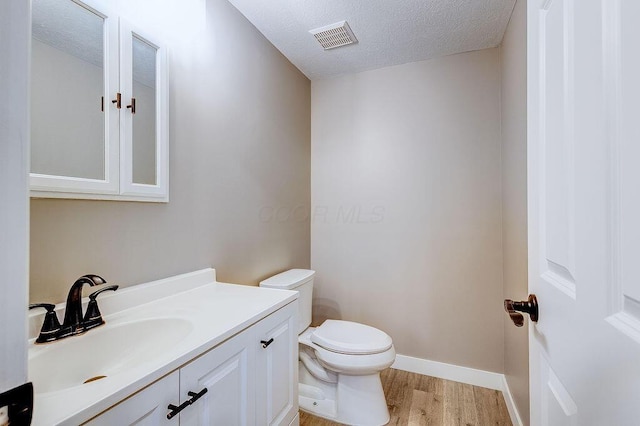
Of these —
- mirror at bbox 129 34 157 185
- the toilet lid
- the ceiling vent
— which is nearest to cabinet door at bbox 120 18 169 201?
mirror at bbox 129 34 157 185

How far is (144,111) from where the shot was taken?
1176mm

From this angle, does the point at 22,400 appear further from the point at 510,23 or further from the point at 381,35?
the point at 510,23

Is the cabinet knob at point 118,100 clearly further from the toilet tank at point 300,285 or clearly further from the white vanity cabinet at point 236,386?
the toilet tank at point 300,285

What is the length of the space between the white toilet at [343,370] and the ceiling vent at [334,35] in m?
1.63

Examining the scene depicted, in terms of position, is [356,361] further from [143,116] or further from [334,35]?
[334,35]

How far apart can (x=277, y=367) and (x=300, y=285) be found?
2.41 ft

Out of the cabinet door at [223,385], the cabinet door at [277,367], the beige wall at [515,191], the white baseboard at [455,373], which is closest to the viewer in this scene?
the cabinet door at [223,385]

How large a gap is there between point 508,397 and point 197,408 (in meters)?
1.92

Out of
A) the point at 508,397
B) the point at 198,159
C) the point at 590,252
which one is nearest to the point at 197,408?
the point at 590,252

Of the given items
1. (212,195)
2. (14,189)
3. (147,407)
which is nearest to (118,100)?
(212,195)

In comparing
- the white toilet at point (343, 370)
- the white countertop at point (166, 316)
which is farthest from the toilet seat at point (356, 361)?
the white countertop at point (166, 316)

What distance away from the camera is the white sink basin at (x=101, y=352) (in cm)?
77

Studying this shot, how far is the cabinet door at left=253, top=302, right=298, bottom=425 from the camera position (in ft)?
3.46

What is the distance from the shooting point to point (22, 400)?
15.0 inches
